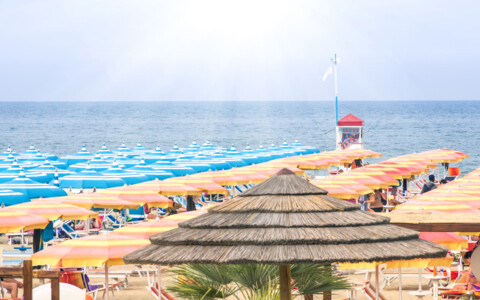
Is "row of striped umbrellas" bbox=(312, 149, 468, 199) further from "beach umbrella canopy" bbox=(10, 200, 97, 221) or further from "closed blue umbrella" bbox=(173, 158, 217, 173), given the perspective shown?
"closed blue umbrella" bbox=(173, 158, 217, 173)

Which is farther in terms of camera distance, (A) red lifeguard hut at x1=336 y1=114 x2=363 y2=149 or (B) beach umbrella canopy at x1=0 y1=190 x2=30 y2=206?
(A) red lifeguard hut at x1=336 y1=114 x2=363 y2=149

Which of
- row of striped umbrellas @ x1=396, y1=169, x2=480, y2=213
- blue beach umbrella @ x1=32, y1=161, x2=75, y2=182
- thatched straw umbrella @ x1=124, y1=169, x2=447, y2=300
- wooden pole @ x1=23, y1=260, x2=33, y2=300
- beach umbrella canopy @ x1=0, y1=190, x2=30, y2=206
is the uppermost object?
thatched straw umbrella @ x1=124, y1=169, x2=447, y2=300

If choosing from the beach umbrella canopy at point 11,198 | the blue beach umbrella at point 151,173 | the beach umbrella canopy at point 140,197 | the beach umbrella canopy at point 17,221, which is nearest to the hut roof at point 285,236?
the beach umbrella canopy at point 17,221

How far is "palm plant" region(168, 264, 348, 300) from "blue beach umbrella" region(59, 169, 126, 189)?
1464 centimetres

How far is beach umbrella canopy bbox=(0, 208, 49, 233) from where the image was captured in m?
11.4

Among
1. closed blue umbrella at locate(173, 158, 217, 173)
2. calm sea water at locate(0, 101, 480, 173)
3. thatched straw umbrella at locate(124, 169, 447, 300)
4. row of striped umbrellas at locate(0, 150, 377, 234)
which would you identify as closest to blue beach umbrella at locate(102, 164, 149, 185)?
row of striped umbrellas at locate(0, 150, 377, 234)

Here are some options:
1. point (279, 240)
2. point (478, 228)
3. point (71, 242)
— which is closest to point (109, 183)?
point (71, 242)

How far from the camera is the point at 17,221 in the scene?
1159cm

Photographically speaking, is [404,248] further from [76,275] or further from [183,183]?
[183,183]

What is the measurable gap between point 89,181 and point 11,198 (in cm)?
426

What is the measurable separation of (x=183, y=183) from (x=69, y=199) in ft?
12.1

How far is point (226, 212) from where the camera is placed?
576cm

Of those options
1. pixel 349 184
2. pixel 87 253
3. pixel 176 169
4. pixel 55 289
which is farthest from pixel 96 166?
pixel 55 289

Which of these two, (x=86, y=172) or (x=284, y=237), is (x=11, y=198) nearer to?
(x=86, y=172)
